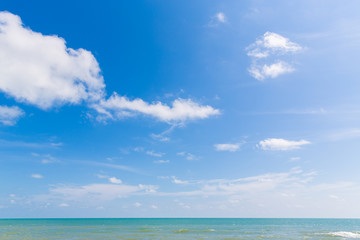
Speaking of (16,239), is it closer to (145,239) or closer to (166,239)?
(145,239)

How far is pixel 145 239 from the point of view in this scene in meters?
50.5

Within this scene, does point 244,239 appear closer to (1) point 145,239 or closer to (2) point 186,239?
(2) point 186,239

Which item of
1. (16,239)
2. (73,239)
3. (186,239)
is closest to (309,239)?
(186,239)

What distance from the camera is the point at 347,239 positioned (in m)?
51.5

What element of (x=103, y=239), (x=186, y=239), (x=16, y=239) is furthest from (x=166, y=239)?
(x=16, y=239)

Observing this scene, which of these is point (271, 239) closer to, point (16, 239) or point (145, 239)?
point (145, 239)

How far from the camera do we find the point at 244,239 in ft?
170

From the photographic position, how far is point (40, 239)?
164 feet

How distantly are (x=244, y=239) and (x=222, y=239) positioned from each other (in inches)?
183

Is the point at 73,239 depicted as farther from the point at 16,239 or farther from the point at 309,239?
the point at 309,239

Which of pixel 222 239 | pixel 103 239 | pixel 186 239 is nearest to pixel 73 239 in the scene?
pixel 103 239

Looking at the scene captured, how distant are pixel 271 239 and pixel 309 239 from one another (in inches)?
317

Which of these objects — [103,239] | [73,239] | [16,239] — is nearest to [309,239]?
[103,239]

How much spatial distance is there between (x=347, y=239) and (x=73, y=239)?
57558mm
